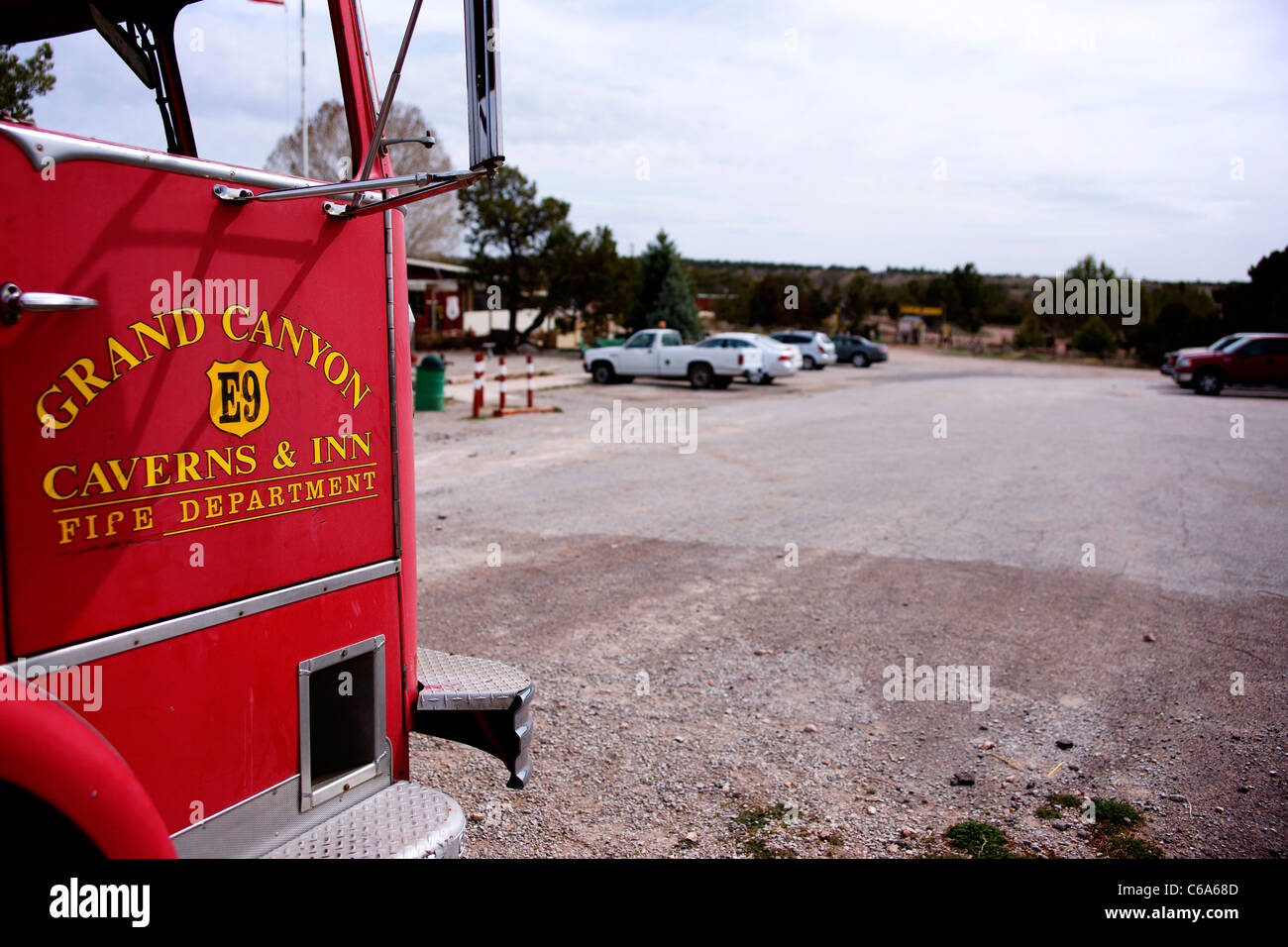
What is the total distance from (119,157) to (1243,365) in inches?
1162

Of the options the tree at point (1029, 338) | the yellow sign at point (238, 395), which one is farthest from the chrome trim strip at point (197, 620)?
the tree at point (1029, 338)

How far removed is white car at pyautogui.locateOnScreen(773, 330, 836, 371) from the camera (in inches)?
1451

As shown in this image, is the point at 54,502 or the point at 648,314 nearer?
the point at 54,502

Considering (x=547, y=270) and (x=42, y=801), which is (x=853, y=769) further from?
(x=547, y=270)

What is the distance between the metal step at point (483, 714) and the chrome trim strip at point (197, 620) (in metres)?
0.45

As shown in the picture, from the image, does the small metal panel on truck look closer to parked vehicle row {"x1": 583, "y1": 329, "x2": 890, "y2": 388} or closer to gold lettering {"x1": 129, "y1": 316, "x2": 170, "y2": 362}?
gold lettering {"x1": 129, "y1": 316, "x2": 170, "y2": 362}

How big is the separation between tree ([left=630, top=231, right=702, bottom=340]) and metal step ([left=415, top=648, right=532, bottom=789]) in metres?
38.4

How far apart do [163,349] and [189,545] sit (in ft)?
1.52

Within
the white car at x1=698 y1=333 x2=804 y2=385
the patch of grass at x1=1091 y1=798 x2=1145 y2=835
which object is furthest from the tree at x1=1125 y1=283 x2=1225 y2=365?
the patch of grass at x1=1091 y1=798 x2=1145 y2=835

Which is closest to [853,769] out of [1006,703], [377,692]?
[1006,703]

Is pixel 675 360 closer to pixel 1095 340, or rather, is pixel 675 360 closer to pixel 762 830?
pixel 762 830

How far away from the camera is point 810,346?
36.8m

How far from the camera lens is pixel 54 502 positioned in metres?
1.92

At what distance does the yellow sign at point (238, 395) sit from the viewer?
2258mm
